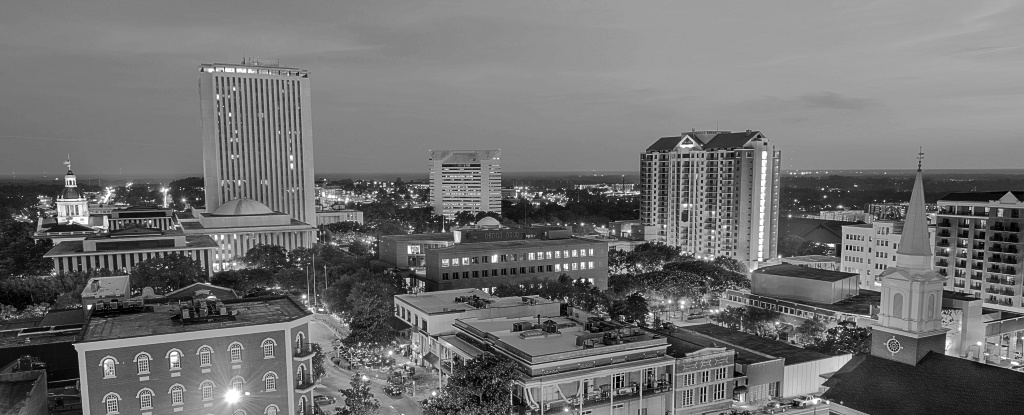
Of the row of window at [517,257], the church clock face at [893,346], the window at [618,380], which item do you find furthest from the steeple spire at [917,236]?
the row of window at [517,257]

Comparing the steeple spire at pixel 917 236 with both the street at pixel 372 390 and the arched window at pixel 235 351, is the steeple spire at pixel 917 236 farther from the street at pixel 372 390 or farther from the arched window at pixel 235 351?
the arched window at pixel 235 351

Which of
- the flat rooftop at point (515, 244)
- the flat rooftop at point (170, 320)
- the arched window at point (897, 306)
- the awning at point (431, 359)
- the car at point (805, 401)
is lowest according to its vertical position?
the car at point (805, 401)

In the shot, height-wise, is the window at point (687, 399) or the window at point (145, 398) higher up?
the window at point (145, 398)

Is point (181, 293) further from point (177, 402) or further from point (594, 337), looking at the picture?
point (594, 337)

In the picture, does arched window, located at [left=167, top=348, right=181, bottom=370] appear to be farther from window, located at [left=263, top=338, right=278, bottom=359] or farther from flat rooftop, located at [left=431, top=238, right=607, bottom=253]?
flat rooftop, located at [left=431, top=238, right=607, bottom=253]

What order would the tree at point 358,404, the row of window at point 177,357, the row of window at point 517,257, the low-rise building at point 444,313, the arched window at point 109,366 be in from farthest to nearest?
the row of window at point 517,257
the low-rise building at point 444,313
the tree at point 358,404
the row of window at point 177,357
the arched window at point 109,366

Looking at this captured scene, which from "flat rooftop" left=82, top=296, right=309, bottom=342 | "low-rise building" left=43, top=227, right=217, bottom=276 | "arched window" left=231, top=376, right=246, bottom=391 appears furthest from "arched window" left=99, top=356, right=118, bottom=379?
"low-rise building" left=43, top=227, right=217, bottom=276
